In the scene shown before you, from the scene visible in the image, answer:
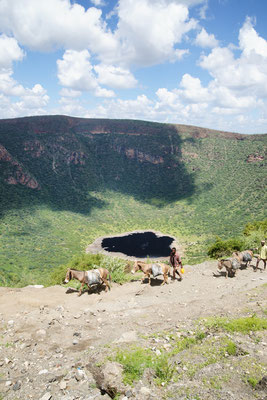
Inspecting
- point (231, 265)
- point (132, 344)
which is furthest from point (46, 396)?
point (231, 265)

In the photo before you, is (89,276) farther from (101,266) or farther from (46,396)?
Result: (46,396)

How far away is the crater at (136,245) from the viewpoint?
54375 mm

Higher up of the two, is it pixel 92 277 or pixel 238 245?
pixel 92 277

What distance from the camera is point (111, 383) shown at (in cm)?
582

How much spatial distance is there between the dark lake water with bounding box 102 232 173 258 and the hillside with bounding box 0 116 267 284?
424cm

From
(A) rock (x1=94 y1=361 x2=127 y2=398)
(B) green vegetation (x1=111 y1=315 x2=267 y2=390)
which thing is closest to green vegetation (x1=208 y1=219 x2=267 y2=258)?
(B) green vegetation (x1=111 y1=315 x2=267 y2=390)

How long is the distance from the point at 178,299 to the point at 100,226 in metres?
61.0

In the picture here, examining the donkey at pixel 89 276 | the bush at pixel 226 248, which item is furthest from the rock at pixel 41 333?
the bush at pixel 226 248

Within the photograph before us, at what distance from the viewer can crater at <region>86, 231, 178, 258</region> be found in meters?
54.4

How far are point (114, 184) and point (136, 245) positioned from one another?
43.6 metres

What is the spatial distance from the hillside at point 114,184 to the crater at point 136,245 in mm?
3128

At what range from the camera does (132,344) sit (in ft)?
25.2

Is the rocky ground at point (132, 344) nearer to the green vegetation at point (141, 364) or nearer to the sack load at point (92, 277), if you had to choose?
the green vegetation at point (141, 364)

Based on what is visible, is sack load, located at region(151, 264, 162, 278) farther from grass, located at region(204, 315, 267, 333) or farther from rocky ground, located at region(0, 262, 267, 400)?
grass, located at region(204, 315, 267, 333)
